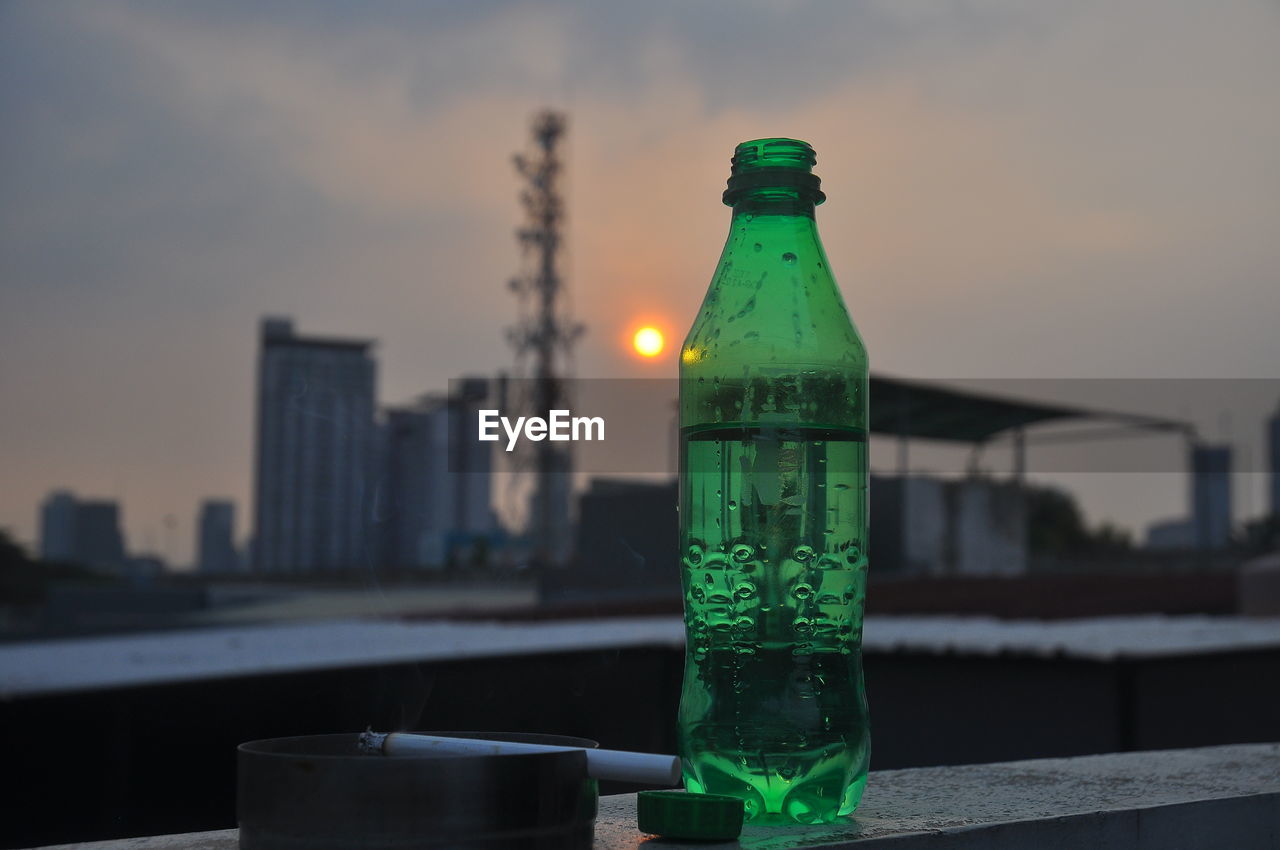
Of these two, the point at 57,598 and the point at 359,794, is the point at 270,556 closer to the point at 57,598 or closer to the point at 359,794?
the point at 57,598

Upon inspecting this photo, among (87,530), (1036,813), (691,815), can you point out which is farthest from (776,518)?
(87,530)

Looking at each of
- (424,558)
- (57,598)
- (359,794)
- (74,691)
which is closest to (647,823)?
(359,794)

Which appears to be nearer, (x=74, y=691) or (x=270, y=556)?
(x=74, y=691)

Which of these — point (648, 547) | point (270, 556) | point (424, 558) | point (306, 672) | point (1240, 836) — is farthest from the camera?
point (270, 556)

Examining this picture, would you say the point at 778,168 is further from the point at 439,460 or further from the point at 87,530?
the point at 87,530

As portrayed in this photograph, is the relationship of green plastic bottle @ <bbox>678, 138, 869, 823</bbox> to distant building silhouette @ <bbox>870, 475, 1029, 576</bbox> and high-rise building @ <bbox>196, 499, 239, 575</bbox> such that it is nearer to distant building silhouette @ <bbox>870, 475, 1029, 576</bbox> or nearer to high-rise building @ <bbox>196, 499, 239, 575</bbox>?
distant building silhouette @ <bbox>870, 475, 1029, 576</bbox>

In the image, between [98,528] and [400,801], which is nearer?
[400,801]

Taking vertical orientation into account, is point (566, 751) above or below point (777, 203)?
below
